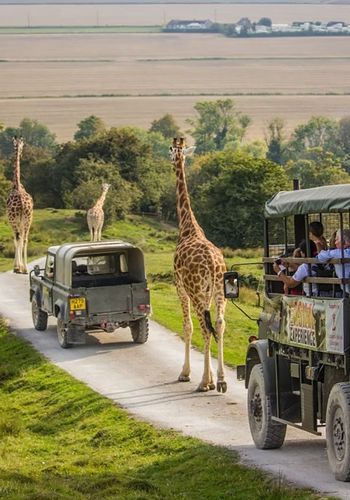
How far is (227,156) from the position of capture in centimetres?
9988

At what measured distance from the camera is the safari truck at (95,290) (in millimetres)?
31734

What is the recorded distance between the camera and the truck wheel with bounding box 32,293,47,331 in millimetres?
35531

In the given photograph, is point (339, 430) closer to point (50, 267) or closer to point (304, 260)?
point (304, 260)

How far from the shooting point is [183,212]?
3028 cm

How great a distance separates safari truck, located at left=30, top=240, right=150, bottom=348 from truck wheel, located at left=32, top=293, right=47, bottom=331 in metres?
0.51

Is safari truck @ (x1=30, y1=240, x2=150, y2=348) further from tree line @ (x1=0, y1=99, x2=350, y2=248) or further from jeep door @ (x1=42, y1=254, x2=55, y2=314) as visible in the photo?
tree line @ (x1=0, y1=99, x2=350, y2=248)

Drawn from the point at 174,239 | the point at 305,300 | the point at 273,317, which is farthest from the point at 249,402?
the point at 174,239

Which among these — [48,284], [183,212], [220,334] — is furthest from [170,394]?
[48,284]

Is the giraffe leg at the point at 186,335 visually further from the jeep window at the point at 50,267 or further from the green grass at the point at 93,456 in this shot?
the jeep window at the point at 50,267

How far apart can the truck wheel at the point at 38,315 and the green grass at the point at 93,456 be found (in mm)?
4464

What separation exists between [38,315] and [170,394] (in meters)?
9.66

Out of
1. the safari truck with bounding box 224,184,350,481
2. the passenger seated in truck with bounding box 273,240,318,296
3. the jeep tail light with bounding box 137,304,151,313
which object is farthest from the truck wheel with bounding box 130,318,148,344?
the passenger seated in truck with bounding box 273,240,318,296

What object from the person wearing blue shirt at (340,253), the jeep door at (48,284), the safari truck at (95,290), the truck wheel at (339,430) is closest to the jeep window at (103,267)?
the safari truck at (95,290)

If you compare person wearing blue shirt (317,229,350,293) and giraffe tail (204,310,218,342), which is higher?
person wearing blue shirt (317,229,350,293)
